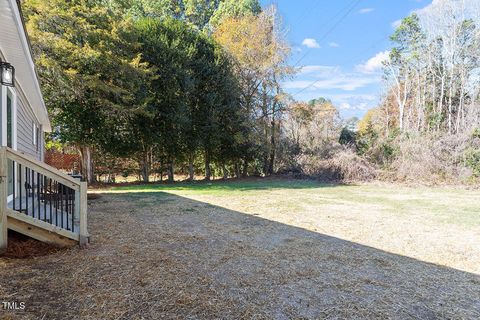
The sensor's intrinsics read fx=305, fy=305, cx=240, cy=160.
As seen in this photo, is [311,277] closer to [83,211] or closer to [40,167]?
[83,211]

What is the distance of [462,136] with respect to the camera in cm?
1179

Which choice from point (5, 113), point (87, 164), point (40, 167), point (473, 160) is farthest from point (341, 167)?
point (40, 167)

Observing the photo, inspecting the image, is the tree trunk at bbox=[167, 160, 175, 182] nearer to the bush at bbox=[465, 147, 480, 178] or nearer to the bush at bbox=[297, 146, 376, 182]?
the bush at bbox=[297, 146, 376, 182]

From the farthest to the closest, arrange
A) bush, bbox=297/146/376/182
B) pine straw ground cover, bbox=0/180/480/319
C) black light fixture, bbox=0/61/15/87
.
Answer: bush, bbox=297/146/376/182, black light fixture, bbox=0/61/15/87, pine straw ground cover, bbox=0/180/480/319

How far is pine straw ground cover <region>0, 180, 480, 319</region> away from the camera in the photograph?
2.18 m

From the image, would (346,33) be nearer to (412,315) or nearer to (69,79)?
(69,79)

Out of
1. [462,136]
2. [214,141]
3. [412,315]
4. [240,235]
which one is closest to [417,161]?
[462,136]

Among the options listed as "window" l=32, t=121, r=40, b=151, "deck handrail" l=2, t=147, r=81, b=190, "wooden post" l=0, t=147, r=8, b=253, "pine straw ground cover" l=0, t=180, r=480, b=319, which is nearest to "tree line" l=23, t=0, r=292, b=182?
"window" l=32, t=121, r=40, b=151

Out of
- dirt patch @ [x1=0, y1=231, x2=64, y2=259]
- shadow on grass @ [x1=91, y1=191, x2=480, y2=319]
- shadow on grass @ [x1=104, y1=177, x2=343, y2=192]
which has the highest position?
dirt patch @ [x1=0, y1=231, x2=64, y2=259]

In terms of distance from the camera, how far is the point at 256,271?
291cm

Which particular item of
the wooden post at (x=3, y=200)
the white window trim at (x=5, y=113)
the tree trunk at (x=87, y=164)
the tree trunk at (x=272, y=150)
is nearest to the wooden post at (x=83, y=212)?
the wooden post at (x=3, y=200)

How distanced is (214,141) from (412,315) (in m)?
12.3

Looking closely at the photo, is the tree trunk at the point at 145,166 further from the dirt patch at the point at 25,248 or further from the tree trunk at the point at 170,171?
the dirt patch at the point at 25,248

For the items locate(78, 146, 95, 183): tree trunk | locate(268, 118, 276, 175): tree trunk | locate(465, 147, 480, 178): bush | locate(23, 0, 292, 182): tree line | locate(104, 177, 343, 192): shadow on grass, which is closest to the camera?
locate(23, 0, 292, 182): tree line
